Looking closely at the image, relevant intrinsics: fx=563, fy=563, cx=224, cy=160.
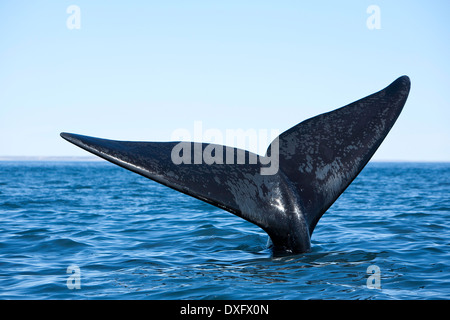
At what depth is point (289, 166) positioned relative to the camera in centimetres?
621

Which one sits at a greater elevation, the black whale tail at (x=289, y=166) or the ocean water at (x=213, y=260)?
the black whale tail at (x=289, y=166)

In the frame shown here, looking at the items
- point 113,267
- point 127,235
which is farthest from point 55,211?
point 113,267

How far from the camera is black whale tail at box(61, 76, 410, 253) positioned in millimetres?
5270

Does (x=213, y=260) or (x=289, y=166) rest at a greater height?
(x=289, y=166)

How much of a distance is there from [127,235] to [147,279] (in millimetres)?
4052

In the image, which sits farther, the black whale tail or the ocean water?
the ocean water

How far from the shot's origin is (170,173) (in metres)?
5.27

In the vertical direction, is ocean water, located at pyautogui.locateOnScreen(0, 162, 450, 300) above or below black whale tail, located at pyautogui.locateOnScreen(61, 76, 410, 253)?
below

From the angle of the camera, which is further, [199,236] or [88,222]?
[88,222]

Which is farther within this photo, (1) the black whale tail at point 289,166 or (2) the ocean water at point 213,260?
(2) the ocean water at point 213,260

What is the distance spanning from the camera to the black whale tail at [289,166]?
5.27m

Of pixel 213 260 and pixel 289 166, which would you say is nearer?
pixel 289 166
